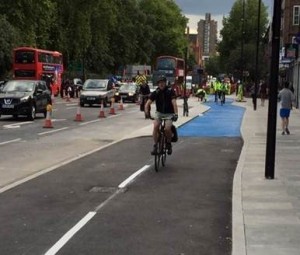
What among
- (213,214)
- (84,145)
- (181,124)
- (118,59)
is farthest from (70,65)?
(213,214)

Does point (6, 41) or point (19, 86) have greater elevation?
point (6, 41)

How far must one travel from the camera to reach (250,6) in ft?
382

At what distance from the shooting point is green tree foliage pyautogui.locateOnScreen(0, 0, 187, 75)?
51.5 m

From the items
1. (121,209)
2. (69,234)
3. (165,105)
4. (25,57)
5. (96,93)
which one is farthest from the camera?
(25,57)

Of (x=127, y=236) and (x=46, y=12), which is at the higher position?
(x=46, y=12)

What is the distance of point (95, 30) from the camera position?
72.6 m

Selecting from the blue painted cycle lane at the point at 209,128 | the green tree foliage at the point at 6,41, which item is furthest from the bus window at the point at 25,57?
the blue painted cycle lane at the point at 209,128

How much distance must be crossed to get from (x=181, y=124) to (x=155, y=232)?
1746 cm

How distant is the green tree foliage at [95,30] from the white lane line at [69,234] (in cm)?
4146

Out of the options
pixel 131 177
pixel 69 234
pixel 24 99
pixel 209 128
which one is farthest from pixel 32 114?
pixel 69 234

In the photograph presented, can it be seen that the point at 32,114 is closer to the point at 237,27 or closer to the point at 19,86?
the point at 19,86

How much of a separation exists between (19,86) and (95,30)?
155 feet

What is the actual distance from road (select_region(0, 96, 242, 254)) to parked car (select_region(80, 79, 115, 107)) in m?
24.9

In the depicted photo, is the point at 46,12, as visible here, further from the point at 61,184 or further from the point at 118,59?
the point at 61,184
